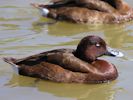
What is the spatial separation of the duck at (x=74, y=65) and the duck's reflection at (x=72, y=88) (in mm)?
71

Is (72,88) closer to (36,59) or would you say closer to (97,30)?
(36,59)

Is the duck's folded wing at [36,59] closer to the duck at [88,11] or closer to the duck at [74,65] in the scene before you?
the duck at [74,65]

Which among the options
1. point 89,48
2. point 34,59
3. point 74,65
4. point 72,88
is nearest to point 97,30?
point 89,48

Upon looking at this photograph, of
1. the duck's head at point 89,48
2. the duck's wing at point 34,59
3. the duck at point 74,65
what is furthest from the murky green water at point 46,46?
the duck's head at point 89,48

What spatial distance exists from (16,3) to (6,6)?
0.40 metres

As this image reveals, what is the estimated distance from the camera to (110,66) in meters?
8.12

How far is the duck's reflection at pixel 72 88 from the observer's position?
7.71 metres

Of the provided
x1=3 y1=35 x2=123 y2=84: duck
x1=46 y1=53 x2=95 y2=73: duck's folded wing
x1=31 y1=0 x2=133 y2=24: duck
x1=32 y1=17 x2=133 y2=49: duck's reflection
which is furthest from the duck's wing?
x1=31 y1=0 x2=133 y2=24: duck

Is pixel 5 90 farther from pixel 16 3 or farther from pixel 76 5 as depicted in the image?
pixel 16 3

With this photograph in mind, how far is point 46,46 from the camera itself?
9648 millimetres

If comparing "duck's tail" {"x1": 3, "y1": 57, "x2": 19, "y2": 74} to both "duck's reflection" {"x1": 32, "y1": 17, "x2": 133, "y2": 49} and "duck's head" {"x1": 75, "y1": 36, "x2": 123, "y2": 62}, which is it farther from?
"duck's reflection" {"x1": 32, "y1": 17, "x2": 133, "y2": 49}

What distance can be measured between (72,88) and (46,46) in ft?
6.26

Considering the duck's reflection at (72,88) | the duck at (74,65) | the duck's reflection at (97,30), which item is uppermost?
the duck at (74,65)

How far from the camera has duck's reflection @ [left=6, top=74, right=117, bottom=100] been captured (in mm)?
7707
